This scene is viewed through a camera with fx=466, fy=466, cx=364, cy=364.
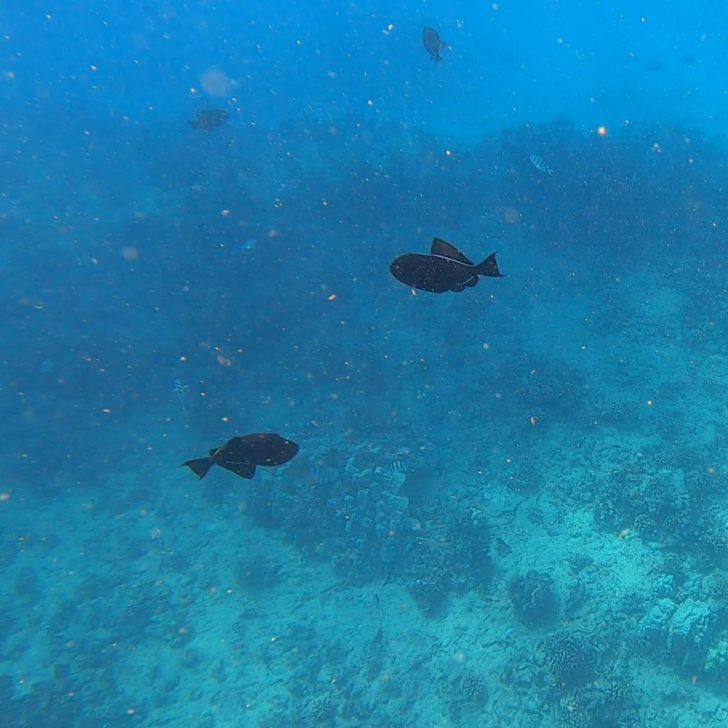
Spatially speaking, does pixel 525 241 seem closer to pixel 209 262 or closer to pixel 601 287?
pixel 601 287

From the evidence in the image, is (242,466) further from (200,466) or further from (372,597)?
(372,597)

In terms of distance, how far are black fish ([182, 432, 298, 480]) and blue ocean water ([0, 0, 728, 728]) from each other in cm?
10

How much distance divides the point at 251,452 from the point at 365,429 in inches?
365

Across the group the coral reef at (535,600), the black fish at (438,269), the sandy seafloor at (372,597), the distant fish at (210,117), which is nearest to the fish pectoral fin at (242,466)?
the black fish at (438,269)

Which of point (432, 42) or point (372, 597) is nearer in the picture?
point (432, 42)

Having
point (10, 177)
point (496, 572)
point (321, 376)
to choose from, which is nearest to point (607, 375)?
point (496, 572)

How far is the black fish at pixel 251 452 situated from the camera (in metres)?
3.27

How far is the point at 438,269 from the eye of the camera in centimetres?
275

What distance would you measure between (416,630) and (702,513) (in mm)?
6426

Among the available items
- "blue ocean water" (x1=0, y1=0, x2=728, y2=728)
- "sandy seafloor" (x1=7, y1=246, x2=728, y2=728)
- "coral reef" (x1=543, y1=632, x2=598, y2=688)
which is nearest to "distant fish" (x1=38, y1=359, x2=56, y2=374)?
"blue ocean water" (x1=0, y1=0, x2=728, y2=728)

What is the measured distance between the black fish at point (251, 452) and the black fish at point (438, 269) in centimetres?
141

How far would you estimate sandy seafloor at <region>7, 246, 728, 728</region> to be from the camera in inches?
330

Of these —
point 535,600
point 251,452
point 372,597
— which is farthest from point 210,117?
point 535,600

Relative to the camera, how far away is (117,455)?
1402 centimetres
